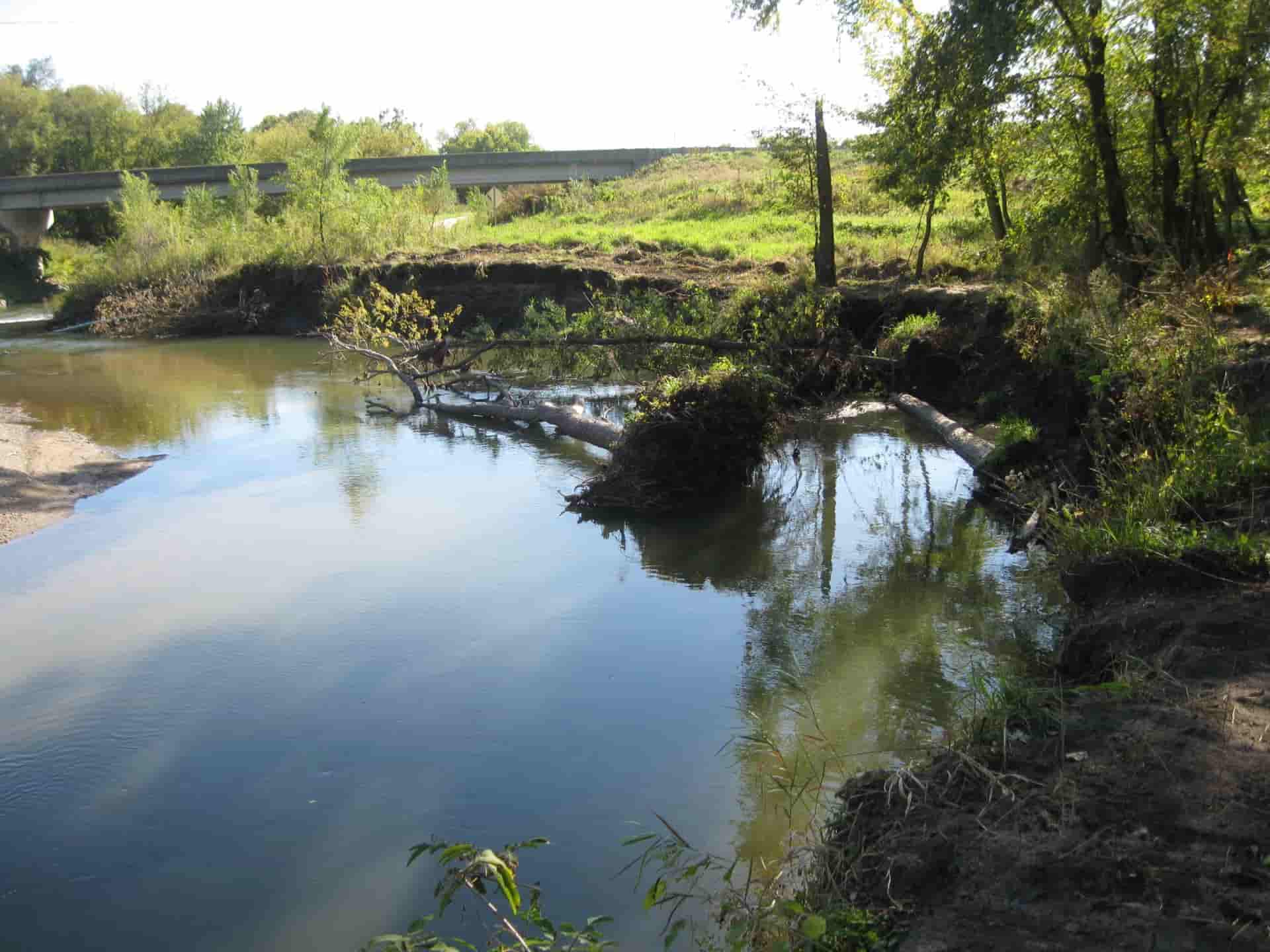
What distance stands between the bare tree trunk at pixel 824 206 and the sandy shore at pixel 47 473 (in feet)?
37.8

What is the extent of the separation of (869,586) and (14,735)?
20.9 ft

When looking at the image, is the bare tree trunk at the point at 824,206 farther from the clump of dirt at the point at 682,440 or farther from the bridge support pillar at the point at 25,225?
the bridge support pillar at the point at 25,225

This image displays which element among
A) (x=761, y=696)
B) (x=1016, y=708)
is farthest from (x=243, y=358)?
(x=1016, y=708)

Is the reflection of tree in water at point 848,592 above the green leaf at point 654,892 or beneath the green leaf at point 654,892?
beneath

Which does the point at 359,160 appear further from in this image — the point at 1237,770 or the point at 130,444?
the point at 1237,770

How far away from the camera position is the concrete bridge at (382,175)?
49188 millimetres

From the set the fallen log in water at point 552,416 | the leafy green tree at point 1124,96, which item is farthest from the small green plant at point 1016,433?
the fallen log in water at point 552,416

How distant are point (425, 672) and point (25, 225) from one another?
180ft

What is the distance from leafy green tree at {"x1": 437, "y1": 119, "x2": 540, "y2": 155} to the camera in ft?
318

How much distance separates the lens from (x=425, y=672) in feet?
24.5

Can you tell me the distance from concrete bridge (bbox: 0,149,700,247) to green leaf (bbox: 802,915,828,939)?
48.3m

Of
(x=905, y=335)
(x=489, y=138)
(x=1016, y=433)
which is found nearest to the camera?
(x=1016, y=433)

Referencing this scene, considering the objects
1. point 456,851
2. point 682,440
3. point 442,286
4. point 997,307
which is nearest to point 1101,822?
point 456,851

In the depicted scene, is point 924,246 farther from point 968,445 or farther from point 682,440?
point 682,440
